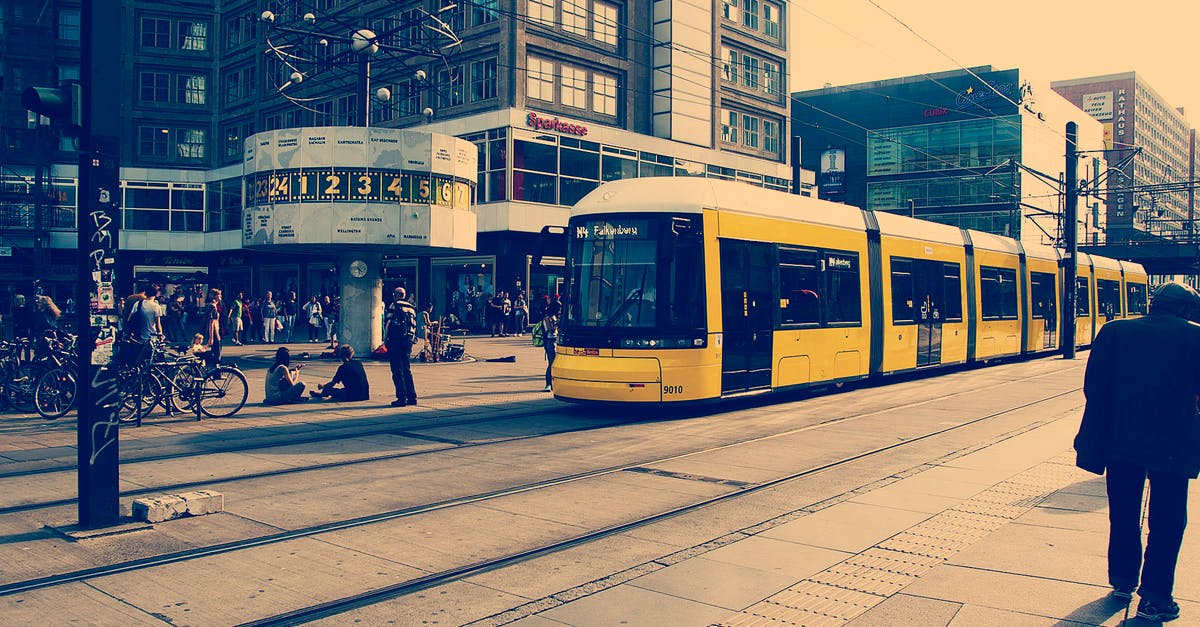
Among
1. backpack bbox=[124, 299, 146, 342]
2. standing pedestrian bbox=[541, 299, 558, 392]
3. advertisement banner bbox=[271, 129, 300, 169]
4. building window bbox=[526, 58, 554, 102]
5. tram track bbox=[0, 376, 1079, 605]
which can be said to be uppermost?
building window bbox=[526, 58, 554, 102]

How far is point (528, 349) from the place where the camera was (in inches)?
1133

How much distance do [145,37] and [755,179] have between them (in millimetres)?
34280

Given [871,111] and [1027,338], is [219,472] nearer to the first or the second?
[1027,338]

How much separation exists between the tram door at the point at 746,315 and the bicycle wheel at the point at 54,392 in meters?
8.92

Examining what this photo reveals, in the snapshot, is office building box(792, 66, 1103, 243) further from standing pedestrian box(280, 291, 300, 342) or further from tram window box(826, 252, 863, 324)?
tram window box(826, 252, 863, 324)

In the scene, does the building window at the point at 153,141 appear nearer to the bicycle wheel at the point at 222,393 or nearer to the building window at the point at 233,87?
the building window at the point at 233,87

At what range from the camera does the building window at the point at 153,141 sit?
177ft

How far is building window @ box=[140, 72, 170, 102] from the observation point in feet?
176

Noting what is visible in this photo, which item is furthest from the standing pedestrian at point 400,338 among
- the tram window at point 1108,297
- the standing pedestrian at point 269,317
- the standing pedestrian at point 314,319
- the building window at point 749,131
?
the building window at point 749,131

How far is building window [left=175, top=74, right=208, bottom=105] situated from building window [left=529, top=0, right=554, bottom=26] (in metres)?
25.8

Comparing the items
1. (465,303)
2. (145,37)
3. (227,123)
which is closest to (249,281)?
(227,123)

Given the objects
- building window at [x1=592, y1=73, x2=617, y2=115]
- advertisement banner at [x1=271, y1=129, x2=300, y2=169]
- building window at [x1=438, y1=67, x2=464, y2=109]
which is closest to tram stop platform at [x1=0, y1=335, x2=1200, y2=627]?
advertisement banner at [x1=271, y1=129, x2=300, y2=169]

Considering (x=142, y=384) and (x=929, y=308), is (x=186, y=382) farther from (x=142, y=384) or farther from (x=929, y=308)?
(x=929, y=308)

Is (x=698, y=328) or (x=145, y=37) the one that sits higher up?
(x=145, y=37)
